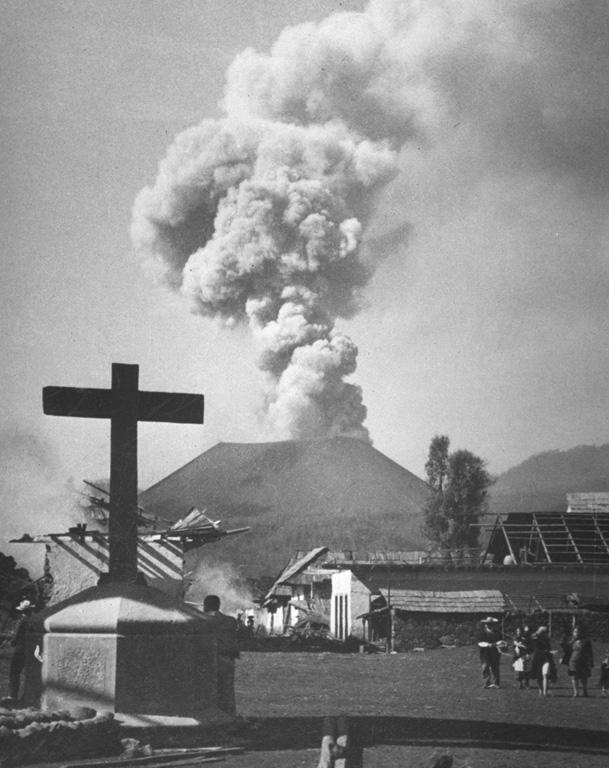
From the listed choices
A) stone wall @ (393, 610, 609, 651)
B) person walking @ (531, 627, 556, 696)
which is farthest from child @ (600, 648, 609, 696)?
stone wall @ (393, 610, 609, 651)

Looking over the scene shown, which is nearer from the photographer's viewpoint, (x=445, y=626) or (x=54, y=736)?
(x=54, y=736)

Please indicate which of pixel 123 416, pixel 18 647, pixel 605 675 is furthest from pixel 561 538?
pixel 123 416

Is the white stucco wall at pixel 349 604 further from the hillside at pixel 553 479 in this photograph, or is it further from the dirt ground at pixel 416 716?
the hillside at pixel 553 479

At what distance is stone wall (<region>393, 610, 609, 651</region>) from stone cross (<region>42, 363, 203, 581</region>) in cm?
1996

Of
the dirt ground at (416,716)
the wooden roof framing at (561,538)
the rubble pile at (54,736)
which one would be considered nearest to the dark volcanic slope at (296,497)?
the wooden roof framing at (561,538)

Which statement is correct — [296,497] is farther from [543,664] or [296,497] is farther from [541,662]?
[543,664]

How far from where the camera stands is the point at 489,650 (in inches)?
691

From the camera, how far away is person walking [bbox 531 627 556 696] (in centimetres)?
1650

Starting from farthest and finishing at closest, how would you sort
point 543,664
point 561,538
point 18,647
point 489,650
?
point 561,538 → point 489,650 → point 543,664 → point 18,647

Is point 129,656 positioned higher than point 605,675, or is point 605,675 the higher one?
point 129,656

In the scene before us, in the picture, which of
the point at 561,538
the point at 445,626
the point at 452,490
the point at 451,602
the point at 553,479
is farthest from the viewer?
the point at 553,479

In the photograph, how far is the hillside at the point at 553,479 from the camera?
90.6 m

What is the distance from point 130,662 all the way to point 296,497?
105144 millimetres

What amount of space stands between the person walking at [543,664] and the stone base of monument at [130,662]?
30.0ft
